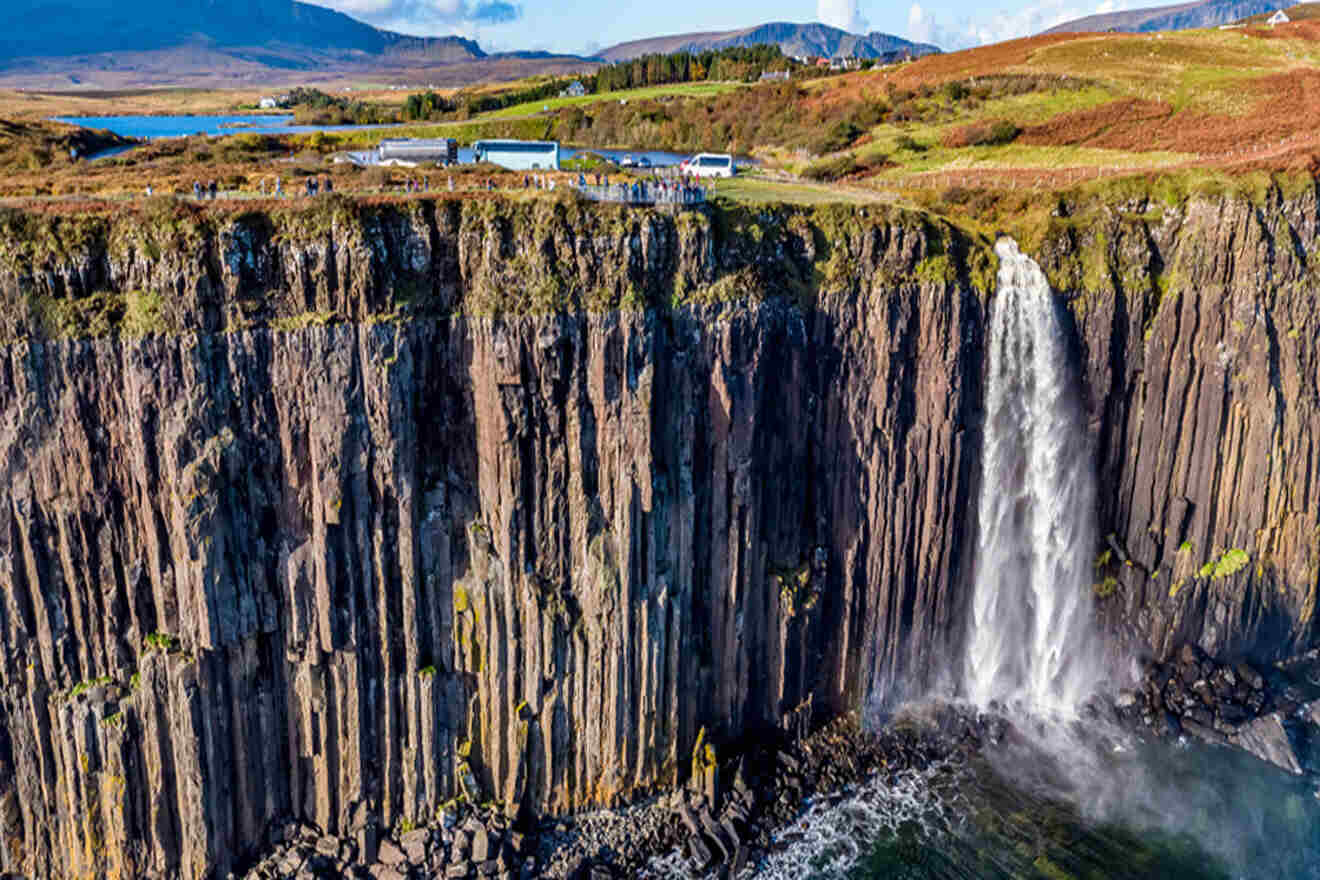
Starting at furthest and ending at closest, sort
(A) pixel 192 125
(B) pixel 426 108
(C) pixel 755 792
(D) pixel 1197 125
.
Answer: (B) pixel 426 108 → (A) pixel 192 125 → (D) pixel 1197 125 → (C) pixel 755 792

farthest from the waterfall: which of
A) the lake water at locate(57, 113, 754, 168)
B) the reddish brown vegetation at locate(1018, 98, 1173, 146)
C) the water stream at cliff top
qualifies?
the lake water at locate(57, 113, 754, 168)

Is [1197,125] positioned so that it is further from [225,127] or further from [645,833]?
[225,127]

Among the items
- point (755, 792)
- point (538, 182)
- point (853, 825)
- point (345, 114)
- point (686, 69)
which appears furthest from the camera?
point (686, 69)

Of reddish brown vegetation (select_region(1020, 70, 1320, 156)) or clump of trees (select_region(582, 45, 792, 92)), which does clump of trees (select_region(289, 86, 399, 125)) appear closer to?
clump of trees (select_region(582, 45, 792, 92))

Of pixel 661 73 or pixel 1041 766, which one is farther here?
pixel 661 73

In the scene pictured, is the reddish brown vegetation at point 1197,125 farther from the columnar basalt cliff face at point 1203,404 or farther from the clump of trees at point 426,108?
the clump of trees at point 426,108

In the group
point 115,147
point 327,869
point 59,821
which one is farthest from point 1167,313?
point 115,147

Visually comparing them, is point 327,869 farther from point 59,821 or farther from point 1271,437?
point 1271,437

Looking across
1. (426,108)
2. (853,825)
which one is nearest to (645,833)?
(853,825)
